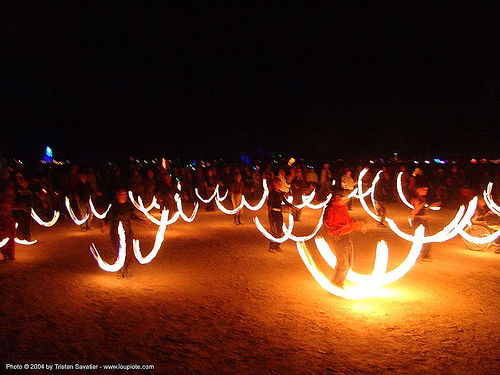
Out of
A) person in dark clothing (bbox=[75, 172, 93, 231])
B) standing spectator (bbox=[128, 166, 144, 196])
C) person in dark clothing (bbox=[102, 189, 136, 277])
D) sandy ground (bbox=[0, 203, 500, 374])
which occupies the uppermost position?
standing spectator (bbox=[128, 166, 144, 196])

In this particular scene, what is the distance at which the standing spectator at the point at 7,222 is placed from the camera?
1012 cm

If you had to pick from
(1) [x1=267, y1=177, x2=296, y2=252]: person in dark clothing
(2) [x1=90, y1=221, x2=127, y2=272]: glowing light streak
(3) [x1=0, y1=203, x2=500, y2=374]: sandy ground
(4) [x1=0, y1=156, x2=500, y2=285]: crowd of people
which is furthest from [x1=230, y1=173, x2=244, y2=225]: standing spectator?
(2) [x1=90, y1=221, x2=127, y2=272]: glowing light streak

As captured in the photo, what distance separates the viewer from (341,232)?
26.3 feet

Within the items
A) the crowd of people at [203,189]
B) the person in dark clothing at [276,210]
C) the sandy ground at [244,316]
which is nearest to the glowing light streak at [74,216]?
the crowd of people at [203,189]

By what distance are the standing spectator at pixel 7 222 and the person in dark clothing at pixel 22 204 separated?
943 mm

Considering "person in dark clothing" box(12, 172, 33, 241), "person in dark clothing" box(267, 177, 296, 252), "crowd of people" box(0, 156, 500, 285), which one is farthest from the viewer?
"person in dark clothing" box(12, 172, 33, 241)

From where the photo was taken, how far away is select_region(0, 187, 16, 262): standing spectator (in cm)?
1012

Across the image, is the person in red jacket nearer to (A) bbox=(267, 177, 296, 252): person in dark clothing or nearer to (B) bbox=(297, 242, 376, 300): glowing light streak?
(B) bbox=(297, 242, 376, 300): glowing light streak

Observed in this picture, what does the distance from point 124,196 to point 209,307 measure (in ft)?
10.7

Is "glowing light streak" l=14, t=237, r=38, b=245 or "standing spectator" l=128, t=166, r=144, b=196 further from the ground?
"standing spectator" l=128, t=166, r=144, b=196

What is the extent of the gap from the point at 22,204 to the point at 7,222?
1.48 metres

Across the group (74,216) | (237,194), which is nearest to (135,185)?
(74,216)

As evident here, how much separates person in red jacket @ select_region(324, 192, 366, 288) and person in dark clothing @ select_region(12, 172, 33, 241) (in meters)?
7.61

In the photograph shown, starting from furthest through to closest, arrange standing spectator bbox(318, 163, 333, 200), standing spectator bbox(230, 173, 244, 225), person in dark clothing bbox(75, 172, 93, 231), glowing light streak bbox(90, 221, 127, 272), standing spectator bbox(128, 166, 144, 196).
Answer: standing spectator bbox(318, 163, 333, 200)
standing spectator bbox(128, 166, 144, 196)
standing spectator bbox(230, 173, 244, 225)
person in dark clothing bbox(75, 172, 93, 231)
glowing light streak bbox(90, 221, 127, 272)
